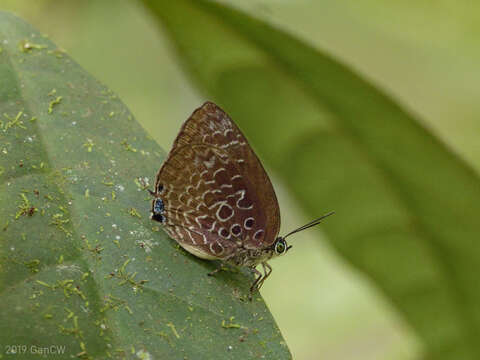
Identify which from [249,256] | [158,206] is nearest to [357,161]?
[249,256]

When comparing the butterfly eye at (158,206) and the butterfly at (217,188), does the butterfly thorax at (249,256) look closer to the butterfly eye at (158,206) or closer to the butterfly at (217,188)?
the butterfly at (217,188)

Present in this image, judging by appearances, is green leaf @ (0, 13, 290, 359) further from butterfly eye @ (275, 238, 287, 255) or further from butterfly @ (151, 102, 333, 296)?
butterfly eye @ (275, 238, 287, 255)

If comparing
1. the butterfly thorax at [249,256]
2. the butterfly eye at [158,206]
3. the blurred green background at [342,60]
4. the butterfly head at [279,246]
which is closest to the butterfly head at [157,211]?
the butterfly eye at [158,206]

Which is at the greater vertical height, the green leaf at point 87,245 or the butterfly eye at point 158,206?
the green leaf at point 87,245

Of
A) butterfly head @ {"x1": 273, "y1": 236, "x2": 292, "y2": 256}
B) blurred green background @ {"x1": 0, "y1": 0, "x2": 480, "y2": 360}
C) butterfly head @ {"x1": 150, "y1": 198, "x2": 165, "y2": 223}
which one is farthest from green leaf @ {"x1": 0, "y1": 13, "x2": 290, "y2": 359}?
blurred green background @ {"x1": 0, "y1": 0, "x2": 480, "y2": 360}

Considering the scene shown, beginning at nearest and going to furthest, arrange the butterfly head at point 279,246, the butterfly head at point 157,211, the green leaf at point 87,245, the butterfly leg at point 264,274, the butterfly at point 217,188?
the green leaf at point 87,245 < the butterfly head at point 157,211 < the butterfly at point 217,188 < the butterfly leg at point 264,274 < the butterfly head at point 279,246

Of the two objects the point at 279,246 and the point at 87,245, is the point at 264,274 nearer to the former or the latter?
the point at 279,246

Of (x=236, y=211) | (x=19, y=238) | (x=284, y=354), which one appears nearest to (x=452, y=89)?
(x=236, y=211)

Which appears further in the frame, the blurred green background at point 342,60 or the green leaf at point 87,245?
the blurred green background at point 342,60
